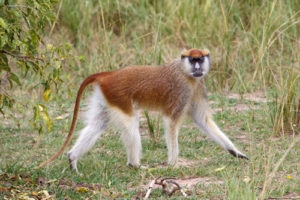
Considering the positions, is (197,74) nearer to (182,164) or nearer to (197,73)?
(197,73)

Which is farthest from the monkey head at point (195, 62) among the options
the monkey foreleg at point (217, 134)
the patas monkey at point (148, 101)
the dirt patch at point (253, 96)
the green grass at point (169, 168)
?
the dirt patch at point (253, 96)

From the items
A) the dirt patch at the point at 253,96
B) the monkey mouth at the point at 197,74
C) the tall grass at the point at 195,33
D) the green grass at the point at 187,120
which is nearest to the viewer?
the green grass at the point at 187,120

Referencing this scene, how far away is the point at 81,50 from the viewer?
332 inches

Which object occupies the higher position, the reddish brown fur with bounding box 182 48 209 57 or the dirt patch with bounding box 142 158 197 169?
the reddish brown fur with bounding box 182 48 209 57

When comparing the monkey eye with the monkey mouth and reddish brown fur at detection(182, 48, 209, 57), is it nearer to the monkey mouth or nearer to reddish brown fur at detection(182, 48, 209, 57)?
reddish brown fur at detection(182, 48, 209, 57)

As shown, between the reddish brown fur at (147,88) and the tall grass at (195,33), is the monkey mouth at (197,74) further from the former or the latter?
the tall grass at (195,33)

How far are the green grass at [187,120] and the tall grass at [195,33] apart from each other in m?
0.02

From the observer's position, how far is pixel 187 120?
6.59m

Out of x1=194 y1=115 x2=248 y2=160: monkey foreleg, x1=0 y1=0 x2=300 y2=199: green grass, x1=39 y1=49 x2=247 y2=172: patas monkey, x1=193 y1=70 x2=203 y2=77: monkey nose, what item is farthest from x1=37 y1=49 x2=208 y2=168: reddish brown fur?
x1=0 y1=0 x2=300 y2=199: green grass

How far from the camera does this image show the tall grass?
7477 millimetres

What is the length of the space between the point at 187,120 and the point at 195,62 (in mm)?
1578

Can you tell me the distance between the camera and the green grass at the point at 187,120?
4.21 metres

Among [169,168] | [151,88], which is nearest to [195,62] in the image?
[151,88]

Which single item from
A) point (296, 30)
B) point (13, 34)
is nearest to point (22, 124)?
point (13, 34)
